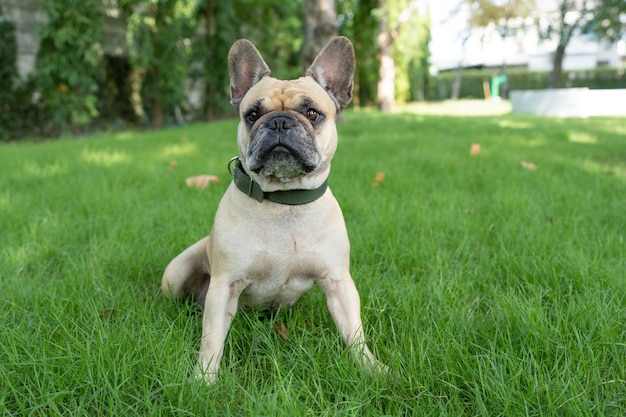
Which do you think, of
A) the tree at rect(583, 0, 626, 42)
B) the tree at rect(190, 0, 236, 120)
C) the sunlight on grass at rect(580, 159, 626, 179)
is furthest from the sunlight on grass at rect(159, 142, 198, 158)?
the tree at rect(583, 0, 626, 42)

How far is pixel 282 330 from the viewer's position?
189 cm

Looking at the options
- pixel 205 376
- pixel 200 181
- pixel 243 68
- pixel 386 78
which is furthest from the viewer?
pixel 386 78

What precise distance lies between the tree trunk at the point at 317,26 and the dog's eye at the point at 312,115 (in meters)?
6.96

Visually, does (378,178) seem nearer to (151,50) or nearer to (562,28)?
(151,50)

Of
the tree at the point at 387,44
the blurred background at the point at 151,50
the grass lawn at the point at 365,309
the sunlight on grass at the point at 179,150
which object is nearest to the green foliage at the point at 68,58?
the blurred background at the point at 151,50

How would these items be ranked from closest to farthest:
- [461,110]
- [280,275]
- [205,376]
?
1. [205,376]
2. [280,275]
3. [461,110]

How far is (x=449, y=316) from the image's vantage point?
74.0 inches

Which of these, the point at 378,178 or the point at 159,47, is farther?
the point at 159,47

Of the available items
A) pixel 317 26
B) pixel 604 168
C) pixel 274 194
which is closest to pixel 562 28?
pixel 317 26

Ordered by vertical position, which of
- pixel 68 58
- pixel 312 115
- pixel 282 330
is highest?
pixel 68 58

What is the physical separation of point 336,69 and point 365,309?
1.07 m

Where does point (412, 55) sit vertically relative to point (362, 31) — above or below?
below

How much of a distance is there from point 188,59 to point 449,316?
11357mm

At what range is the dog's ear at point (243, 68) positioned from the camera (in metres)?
2.10
